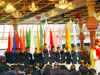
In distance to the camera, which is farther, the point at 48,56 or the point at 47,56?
the point at 47,56

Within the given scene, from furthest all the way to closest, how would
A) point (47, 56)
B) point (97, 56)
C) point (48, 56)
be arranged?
point (47, 56) < point (48, 56) < point (97, 56)

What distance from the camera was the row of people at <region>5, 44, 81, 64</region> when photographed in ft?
48.8

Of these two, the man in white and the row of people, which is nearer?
the man in white

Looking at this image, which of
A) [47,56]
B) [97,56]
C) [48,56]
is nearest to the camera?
[97,56]

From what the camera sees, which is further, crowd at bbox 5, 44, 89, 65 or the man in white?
crowd at bbox 5, 44, 89, 65

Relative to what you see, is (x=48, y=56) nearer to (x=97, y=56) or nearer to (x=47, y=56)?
(x=47, y=56)

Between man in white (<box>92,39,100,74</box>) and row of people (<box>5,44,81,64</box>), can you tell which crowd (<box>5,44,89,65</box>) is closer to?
row of people (<box>5,44,81,64</box>)

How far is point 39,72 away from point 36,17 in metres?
20.6

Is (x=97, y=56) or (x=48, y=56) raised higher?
(x=97, y=56)

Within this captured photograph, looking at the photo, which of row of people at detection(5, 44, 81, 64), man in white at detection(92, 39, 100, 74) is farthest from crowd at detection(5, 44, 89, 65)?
man in white at detection(92, 39, 100, 74)

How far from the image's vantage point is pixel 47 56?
598 inches

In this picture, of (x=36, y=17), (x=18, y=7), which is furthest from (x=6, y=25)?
(x=18, y=7)

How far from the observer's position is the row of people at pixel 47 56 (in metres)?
14.9

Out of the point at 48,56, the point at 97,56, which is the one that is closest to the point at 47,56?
the point at 48,56
